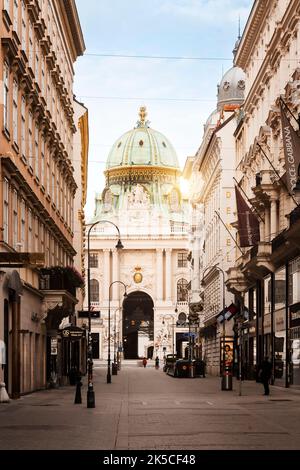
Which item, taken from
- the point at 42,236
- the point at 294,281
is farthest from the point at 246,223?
the point at 42,236

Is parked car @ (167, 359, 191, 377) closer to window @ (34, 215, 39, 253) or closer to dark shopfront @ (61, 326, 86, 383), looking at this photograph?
dark shopfront @ (61, 326, 86, 383)

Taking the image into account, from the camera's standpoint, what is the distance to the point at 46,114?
167 ft

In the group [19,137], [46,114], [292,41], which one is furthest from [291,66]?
[19,137]

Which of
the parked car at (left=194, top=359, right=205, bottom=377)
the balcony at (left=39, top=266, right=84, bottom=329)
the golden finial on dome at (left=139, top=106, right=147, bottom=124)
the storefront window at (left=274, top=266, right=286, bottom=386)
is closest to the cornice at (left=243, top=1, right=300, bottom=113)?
the storefront window at (left=274, top=266, right=286, bottom=386)

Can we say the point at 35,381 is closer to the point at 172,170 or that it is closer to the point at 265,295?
the point at 265,295

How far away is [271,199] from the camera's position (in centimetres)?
5438

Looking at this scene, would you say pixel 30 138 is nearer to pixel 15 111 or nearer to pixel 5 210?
pixel 15 111

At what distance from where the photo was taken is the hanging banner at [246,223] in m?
56.1

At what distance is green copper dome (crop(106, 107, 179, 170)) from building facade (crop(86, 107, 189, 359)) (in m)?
0.17

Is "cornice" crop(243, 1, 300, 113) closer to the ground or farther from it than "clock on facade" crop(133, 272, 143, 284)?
farther from it

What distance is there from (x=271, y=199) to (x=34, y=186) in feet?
43.5

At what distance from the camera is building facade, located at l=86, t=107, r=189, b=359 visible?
173 meters

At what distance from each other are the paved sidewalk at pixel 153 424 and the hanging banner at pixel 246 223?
1574 centimetres

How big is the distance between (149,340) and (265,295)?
122101 millimetres
